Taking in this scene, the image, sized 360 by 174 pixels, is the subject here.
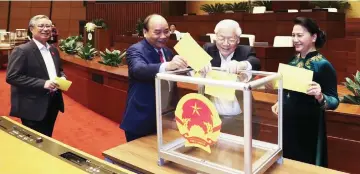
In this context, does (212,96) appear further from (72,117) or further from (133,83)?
(72,117)

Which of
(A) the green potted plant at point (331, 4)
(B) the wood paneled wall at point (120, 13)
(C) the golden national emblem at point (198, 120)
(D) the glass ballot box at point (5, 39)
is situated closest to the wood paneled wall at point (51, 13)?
(B) the wood paneled wall at point (120, 13)

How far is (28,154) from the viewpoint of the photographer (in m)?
1.13

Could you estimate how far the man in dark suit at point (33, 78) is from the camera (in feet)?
6.84

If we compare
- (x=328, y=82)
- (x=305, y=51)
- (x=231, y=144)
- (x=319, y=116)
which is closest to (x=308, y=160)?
(x=319, y=116)

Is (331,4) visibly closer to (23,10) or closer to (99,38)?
(99,38)

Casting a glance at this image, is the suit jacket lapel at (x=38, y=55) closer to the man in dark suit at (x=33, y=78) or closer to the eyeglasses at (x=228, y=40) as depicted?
the man in dark suit at (x=33, y=78)

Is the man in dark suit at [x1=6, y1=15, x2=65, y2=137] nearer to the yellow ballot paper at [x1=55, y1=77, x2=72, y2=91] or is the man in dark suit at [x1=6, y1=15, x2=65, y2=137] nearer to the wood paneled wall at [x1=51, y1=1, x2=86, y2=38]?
the yellow ballot paper at [x1=55, y1=77, x2=72, y2=91]

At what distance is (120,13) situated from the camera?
34.6 ft

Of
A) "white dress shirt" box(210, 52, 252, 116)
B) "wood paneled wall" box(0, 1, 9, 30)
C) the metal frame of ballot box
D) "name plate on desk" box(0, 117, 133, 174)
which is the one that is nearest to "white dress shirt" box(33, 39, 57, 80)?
"name plate on desk" box(0, 117, 133, 174)

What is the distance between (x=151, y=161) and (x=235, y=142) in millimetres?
293

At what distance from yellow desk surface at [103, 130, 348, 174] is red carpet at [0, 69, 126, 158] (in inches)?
72.2

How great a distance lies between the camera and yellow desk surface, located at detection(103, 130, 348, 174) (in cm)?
116

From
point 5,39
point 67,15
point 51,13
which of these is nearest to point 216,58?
point 5,39

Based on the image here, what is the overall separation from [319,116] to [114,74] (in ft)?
8.62
